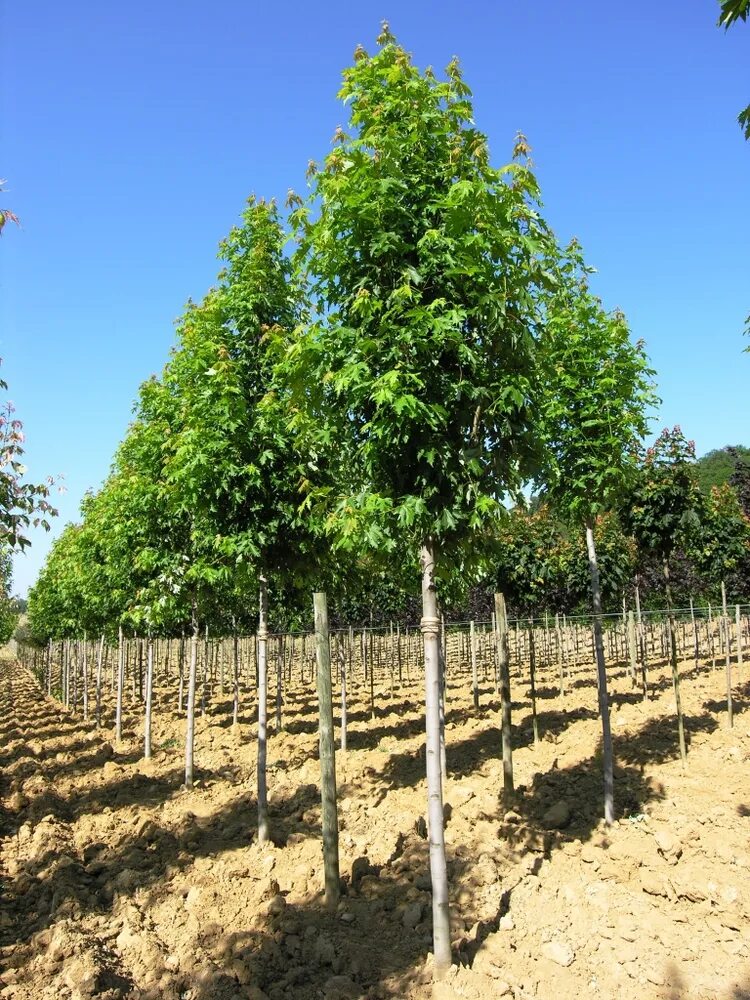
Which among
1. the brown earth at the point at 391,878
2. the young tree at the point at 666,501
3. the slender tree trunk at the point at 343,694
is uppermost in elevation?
the young tree at the point at 666,501

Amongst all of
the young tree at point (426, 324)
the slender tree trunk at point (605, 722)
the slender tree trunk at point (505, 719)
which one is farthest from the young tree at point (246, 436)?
the slender tree trunk at point (605, 722)

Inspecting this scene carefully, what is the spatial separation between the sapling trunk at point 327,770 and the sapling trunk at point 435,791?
1536mm

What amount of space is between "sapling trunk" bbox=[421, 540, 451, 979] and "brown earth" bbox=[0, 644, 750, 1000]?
0.82 ft

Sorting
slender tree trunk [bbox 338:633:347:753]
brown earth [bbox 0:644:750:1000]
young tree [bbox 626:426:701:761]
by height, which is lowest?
brown earth [bbox 0:644:750:1000]

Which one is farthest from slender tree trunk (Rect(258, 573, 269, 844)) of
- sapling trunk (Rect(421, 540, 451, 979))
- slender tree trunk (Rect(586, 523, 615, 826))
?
slender tree trunk (Rect(586, 523, 615, 826))

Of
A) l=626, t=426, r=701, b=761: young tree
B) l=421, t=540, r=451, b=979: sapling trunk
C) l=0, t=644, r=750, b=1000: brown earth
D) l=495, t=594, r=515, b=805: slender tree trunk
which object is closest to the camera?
l=421, t=540, r=451, b=979: sapling trunk

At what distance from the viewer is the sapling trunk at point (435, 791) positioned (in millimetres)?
Result: 5027

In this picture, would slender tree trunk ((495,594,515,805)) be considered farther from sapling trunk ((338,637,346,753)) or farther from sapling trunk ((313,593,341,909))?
sapling trunk ((338,637,346,753))

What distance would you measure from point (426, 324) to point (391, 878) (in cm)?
549

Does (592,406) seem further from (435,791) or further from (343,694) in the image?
(343,694)

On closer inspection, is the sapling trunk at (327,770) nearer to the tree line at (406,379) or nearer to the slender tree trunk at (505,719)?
the tree line at (406,379)

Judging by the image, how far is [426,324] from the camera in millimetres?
5051

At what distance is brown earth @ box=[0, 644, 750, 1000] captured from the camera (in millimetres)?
5254

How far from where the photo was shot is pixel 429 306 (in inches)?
199
